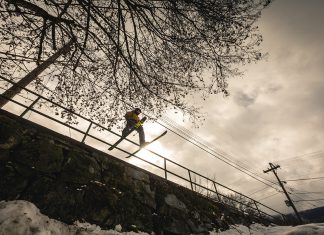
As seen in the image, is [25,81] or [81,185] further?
[25,81]

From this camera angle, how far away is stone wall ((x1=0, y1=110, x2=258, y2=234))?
4660 millimetres

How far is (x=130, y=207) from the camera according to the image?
626 cm

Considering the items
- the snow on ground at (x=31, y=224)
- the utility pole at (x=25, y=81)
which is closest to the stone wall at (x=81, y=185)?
the snow on ground at (x=31, y=224)

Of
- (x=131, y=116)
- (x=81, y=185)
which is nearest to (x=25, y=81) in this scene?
(x=131, y=116)

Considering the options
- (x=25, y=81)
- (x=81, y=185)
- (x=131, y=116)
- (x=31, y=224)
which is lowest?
(x=31, y=224)

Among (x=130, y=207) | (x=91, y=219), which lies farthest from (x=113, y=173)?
(x=91, y=219)

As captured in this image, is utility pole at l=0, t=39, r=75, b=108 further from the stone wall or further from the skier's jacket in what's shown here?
the skier's jacket

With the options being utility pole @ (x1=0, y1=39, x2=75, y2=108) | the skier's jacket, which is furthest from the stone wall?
the skier's jacket

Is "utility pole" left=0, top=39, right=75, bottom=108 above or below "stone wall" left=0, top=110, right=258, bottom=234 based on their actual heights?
above

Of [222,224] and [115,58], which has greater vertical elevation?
[115,58]

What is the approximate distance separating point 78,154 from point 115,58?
9.11ft

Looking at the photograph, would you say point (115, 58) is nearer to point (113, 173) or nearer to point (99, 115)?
point (99, 115)

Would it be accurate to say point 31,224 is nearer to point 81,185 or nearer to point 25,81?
point 81,185

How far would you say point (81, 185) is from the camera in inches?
217
